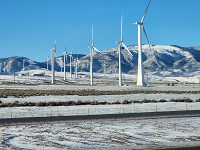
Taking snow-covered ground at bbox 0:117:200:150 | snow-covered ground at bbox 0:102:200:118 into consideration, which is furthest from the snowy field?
snow-covered ground at bbox 0:102:200:118

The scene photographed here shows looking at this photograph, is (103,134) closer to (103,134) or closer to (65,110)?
(103,134)

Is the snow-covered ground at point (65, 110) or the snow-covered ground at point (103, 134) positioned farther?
the snow-covered ground at point (65, 110)

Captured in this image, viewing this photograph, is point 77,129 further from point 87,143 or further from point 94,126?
point 87,143

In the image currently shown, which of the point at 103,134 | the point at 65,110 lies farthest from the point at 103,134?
the point at 65,110

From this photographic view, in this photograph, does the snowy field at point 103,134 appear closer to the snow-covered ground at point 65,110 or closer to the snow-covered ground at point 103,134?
the snow-covered ground at point 103,134

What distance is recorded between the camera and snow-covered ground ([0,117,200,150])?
17188mm

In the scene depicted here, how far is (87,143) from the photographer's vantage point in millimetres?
17797

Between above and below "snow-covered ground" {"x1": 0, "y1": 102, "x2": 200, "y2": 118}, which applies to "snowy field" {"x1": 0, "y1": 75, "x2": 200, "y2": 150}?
below

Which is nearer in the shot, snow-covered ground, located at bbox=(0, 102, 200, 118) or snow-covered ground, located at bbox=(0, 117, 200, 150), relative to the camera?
snow-covered ground, located at bbox=(0, 117, 200, 150)

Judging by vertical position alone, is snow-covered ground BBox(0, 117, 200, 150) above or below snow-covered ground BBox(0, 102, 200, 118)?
below

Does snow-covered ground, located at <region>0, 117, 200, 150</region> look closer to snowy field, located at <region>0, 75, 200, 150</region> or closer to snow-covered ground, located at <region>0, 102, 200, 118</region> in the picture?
snowy field, located at <region>0, 75, 200, 150</region>

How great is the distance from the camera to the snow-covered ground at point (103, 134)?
56.4 ft

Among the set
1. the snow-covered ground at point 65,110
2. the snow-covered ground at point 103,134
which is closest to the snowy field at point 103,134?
the snow-covered ground at point 103,134

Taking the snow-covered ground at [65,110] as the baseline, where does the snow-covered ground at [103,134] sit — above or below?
below
